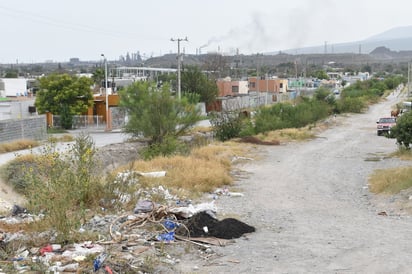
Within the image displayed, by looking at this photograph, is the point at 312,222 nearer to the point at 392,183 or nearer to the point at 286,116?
the point at 392,183

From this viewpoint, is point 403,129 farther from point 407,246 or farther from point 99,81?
point 99,81

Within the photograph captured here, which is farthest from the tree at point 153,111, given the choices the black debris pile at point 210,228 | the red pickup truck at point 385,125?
the red pickup truck at point 385,125

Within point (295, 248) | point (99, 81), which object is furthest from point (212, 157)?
point (99, 81)

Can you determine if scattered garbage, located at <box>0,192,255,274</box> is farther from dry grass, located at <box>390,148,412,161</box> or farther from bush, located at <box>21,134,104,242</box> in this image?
dry grass, located at <box>390,148,412,161</box>

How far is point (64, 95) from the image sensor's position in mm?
50688

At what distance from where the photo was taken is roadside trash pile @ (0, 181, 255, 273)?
790 cm

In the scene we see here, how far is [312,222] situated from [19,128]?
30.3m

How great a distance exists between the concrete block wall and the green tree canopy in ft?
30.7

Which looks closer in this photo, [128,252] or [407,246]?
[128,252]

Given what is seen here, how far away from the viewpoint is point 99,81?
85625mm

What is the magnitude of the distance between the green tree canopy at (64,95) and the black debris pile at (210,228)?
4130cm

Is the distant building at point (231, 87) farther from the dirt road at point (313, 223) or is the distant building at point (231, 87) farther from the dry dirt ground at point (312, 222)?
the dirt road at point (313, 223)

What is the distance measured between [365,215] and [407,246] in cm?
348

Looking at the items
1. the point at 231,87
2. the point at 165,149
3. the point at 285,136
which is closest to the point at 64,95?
the point at 285,136
